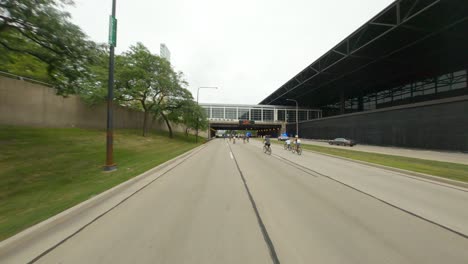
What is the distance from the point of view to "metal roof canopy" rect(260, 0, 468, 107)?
22375 mm

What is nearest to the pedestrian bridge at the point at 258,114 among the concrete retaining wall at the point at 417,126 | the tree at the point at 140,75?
the concrete retaining wall at the point at 417,126

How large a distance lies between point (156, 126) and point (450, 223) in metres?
41.4

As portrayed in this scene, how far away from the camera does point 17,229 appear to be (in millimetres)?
3182

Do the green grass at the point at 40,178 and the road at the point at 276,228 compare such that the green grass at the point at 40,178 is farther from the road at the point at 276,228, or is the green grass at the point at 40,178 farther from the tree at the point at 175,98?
the tree at the point at 175,98

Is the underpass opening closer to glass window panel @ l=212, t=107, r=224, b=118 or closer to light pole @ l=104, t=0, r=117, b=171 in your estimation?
glass window panel @ l=212, t=107, r=224, b=118

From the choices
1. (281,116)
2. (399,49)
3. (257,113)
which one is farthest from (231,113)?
(399,49)

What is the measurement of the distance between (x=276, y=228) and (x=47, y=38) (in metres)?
12.0

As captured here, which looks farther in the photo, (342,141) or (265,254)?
(342,141)

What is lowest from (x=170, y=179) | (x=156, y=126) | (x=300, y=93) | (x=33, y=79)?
(x=170, y=179)

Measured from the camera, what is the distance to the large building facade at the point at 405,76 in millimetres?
21266

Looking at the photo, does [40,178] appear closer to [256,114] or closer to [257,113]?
[256,114]

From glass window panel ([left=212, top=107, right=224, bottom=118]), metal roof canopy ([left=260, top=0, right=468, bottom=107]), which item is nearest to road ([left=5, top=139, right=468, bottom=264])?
metal roof canopy ([left=260, top=0, right=468, bottom=107])

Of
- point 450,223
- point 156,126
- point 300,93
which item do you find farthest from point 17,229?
point 300,93

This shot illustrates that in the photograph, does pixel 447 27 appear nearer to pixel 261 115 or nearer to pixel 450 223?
pixel 450 223
